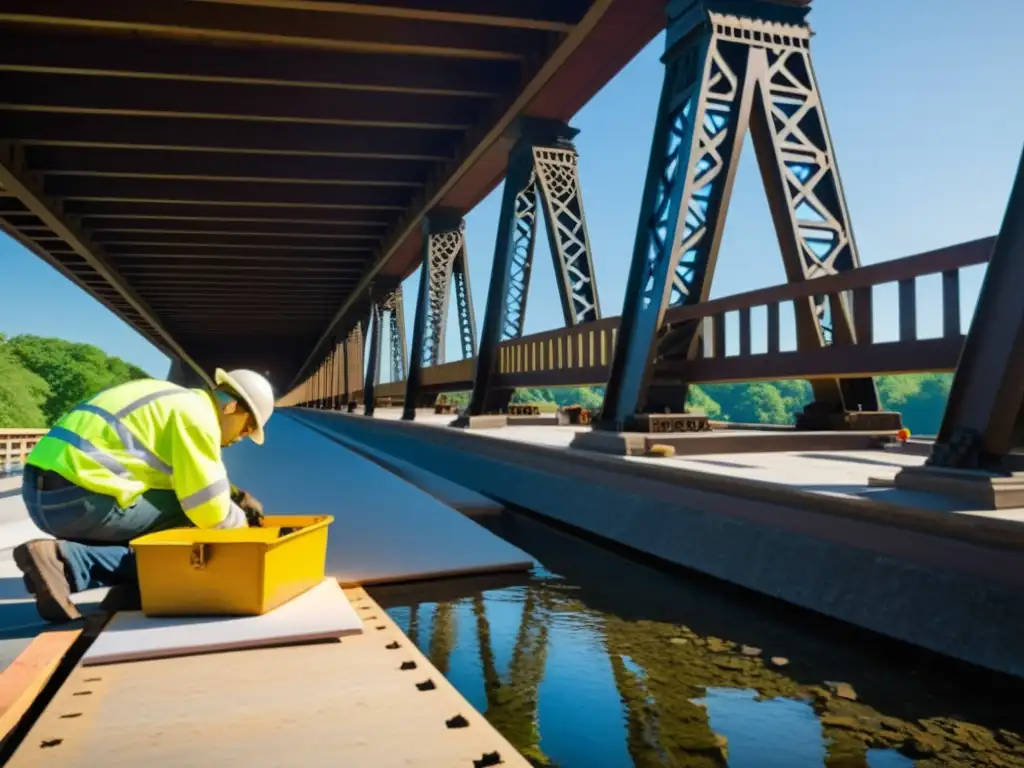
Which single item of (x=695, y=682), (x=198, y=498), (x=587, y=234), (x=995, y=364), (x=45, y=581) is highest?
(x=587, y=234)

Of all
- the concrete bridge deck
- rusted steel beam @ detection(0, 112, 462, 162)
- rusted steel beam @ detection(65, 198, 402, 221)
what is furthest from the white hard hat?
rusted steel beam @ detection(65, 198, 402, 221)

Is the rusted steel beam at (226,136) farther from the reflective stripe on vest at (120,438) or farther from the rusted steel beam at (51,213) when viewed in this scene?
the reflective stripe on vest at (120,438)

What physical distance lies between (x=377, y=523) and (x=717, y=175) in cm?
448

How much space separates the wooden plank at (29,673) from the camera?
2.70 metres

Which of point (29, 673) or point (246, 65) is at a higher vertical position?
point (246, 65)

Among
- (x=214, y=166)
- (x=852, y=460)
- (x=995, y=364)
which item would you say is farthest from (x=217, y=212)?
(x=995, y=364)

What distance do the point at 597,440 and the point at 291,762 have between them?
5776 mm

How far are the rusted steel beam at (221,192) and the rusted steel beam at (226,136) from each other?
7.60 ft

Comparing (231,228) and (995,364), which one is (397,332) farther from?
(995,364)

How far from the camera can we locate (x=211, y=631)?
134 inches

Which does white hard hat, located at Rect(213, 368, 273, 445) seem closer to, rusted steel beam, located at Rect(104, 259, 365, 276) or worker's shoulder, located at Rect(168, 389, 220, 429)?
worker's shoulder, located at Rect(168, 389, 220, 429)

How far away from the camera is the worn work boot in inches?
146

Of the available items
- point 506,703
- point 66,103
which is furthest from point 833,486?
point 66,103

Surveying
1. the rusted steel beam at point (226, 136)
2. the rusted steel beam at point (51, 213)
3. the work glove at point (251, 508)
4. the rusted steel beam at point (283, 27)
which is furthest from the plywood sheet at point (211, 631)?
the rusted steel beam at point (51, 213)
